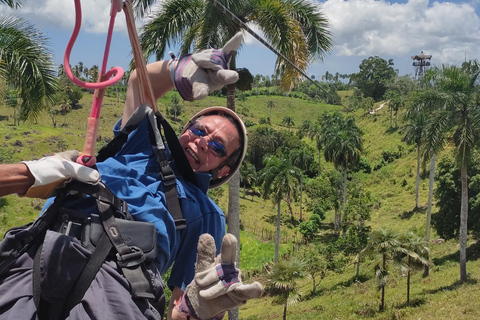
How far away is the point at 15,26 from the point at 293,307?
2587cm

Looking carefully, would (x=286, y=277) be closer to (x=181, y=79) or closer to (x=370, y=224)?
(x=181, y=79)

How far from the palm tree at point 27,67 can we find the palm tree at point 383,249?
18.5 m

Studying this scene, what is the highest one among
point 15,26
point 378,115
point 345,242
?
point 378,115

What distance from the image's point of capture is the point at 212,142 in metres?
2.62

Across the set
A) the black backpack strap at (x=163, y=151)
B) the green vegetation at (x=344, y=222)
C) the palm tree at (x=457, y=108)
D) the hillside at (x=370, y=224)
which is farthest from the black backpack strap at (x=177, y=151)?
the palm tree at (x=457, y=108)

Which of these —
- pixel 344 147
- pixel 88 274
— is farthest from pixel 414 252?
pixel 88 274

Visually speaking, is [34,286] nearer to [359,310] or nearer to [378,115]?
[359,310]

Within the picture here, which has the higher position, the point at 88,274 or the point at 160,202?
the point at 160,202

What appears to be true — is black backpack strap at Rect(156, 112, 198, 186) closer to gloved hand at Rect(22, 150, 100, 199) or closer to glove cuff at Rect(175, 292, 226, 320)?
gloved hand at Rect(22, 150, 100, 199)

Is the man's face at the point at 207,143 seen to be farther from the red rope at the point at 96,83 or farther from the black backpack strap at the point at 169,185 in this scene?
the red rope at the point at 96,83

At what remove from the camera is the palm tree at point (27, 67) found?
31.4 feet

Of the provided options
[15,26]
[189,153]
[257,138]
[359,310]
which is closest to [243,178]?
[257,138]

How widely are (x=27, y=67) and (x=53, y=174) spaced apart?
9.14 metres

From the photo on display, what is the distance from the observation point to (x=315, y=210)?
163ft
